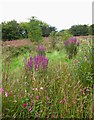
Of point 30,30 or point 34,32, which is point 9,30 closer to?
point 30,30

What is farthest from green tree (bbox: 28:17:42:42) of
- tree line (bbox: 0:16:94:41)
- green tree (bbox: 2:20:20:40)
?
green tree (bbox: 2:20:20:40)

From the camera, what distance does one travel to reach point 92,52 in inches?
183

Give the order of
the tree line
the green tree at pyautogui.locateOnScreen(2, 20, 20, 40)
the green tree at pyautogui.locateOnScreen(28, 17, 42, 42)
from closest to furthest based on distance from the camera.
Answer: the green tree at pyautogui.locateOnScreen(28, 17, 42, 42) < the tree line < the green tree at pyautogui.locateOnScreen(2, 20, 20, 40)

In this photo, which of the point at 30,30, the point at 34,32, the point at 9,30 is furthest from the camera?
the point at 9,30

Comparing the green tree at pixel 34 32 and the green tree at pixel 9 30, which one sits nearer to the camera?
the green tree at pixel 34 32

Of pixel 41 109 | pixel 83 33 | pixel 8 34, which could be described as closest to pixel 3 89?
pixel 41 109

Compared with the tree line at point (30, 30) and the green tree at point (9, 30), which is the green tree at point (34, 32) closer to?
the tree line at point (30, 30)

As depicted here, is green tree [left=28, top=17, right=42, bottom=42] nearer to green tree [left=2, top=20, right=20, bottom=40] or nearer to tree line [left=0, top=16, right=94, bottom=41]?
tree line [left=0, top=16, right=94, bottom=41]

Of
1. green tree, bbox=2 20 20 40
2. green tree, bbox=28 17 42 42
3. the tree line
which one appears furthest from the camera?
green tree, bbox=2 20 20 40

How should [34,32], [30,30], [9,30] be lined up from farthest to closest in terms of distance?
[9,30] < [30,30] < [34,32]

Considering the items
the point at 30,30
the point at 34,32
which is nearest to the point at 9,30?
the point at 30,30

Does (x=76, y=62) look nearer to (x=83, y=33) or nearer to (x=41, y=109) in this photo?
(x=41, y=109)

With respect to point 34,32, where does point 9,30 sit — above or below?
above

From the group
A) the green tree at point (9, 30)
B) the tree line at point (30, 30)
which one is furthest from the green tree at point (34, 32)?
the green tree at point (9, 30)
